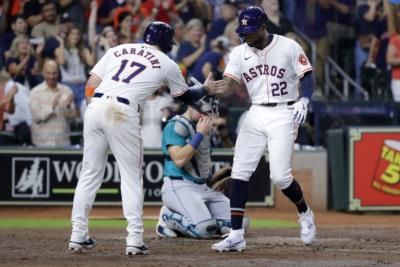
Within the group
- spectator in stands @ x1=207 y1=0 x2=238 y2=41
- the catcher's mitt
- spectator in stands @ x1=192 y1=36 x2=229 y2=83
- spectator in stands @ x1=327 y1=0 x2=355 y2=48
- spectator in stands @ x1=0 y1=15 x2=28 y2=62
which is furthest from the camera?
spectator in stands @ x1=327 y1=0 x2=355 y2=48

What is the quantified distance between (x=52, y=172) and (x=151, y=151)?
→ 1.49 m

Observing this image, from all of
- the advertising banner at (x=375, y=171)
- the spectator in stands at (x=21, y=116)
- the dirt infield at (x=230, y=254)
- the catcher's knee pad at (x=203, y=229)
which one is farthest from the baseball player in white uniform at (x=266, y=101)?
the spectator in stands at (x=21, y=116)

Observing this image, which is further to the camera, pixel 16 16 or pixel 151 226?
pixel 16 16

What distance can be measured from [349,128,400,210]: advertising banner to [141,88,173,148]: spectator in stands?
2.77 metres

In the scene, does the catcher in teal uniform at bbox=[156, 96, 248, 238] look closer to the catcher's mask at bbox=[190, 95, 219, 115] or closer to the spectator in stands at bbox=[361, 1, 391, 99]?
the catcher's mask at bbox=[190, 95, 219, 115]

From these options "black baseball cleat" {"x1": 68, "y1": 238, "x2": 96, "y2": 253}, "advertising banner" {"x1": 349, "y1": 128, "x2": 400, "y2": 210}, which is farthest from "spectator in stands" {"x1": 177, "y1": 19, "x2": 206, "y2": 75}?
"black baseball cleat" {"x1": 68, "y1": 238, "x2": 96, "y2": 253}

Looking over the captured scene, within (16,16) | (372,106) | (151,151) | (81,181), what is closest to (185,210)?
(81,181)

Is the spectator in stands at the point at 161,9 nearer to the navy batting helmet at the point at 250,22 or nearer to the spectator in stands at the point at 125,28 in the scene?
the spectator in stands at the point at 125,28

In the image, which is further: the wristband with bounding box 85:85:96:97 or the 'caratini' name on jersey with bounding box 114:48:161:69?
the wristband with bounding box 85:85:96:97

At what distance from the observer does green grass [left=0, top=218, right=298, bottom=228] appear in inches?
523

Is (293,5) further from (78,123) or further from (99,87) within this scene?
(99,87)

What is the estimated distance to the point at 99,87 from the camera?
9.36m

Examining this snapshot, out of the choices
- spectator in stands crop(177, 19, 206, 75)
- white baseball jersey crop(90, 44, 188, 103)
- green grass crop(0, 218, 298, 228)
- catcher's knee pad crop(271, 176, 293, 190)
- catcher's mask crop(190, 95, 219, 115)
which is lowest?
green grass crop(0, 218, 298, 228)

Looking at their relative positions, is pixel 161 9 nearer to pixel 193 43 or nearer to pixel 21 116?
pixel 193 43
